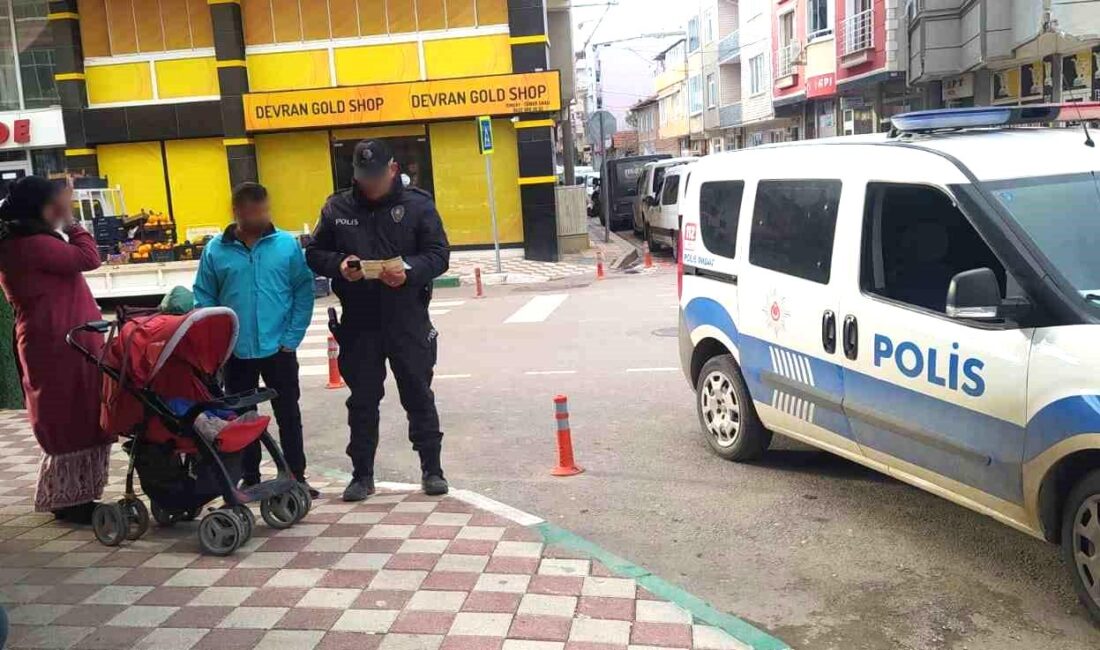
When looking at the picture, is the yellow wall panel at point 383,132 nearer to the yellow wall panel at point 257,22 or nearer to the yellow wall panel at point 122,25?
the yellow wall panel at point 257,22

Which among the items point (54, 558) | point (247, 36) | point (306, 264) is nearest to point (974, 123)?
point (306, 264)

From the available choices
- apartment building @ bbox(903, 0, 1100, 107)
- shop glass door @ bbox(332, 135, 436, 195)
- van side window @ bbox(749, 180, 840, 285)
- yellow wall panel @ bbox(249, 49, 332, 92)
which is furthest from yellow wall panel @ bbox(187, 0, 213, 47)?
van side window @ bbox(749, 180, 840, 285)

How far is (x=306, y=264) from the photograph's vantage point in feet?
16.4

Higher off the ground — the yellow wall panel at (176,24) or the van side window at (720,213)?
the yellow wall panel at (176,24)

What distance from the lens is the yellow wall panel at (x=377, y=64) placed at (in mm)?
20625

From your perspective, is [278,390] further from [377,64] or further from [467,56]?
[377,64]

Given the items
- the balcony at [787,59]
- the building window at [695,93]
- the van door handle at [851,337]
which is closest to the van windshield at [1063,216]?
the van door handle at [851,337]

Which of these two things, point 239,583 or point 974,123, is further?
point 974,123

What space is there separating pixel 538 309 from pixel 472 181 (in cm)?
763

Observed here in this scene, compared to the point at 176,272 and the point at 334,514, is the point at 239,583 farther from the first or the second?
the point at 176,272

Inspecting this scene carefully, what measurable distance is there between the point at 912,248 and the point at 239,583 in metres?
3.60

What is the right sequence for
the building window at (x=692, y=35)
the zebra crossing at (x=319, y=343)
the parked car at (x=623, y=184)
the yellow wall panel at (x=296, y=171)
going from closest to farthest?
the zebra crossing at (x=319, y=343) < the yellow wall panel at (x=296, y=171) < the parked car at (x=623, y=184) < the building window at (x=692, y=35)

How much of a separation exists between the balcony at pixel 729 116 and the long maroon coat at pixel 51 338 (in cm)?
4249

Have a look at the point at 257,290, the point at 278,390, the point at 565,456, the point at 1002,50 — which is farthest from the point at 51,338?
the point at 1002,50
